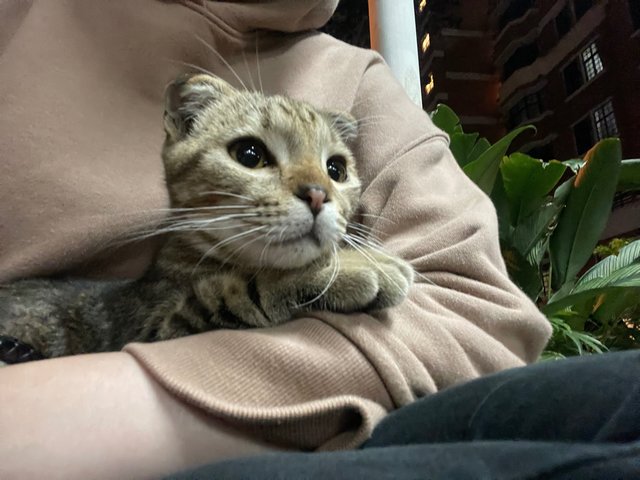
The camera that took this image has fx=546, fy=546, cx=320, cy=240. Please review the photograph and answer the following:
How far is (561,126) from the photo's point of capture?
1930mm

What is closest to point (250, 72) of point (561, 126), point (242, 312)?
point (242, 312)

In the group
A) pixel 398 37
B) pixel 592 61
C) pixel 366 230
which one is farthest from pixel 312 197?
pixel 592 61

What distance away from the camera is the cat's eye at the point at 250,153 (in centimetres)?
77

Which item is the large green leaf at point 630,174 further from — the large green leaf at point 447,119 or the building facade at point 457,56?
the large green leaf at point 447,119

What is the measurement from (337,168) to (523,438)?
607mm

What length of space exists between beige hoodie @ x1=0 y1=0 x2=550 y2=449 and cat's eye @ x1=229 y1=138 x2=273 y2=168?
0.16 m

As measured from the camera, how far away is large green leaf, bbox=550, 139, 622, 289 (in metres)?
1.74

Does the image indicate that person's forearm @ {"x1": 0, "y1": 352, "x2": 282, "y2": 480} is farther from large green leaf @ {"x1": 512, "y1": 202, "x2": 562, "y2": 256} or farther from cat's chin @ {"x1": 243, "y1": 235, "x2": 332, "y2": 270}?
large green leaf @ {"x1": 512, "y1": 202, "x2": 562, "y2": 256}

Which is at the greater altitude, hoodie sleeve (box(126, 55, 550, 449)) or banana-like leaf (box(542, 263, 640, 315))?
hoodie sleeve (box(126, 55, 550, 449))

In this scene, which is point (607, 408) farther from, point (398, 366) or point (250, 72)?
point (250, 72)

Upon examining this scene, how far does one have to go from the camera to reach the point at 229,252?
729mm

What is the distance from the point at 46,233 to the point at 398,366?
0.58 m

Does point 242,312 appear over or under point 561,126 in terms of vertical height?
under

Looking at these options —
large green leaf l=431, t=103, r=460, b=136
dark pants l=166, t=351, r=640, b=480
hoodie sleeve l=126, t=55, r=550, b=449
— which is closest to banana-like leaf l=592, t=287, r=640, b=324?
large green leaf l=431, t=103, r=460, b=136
